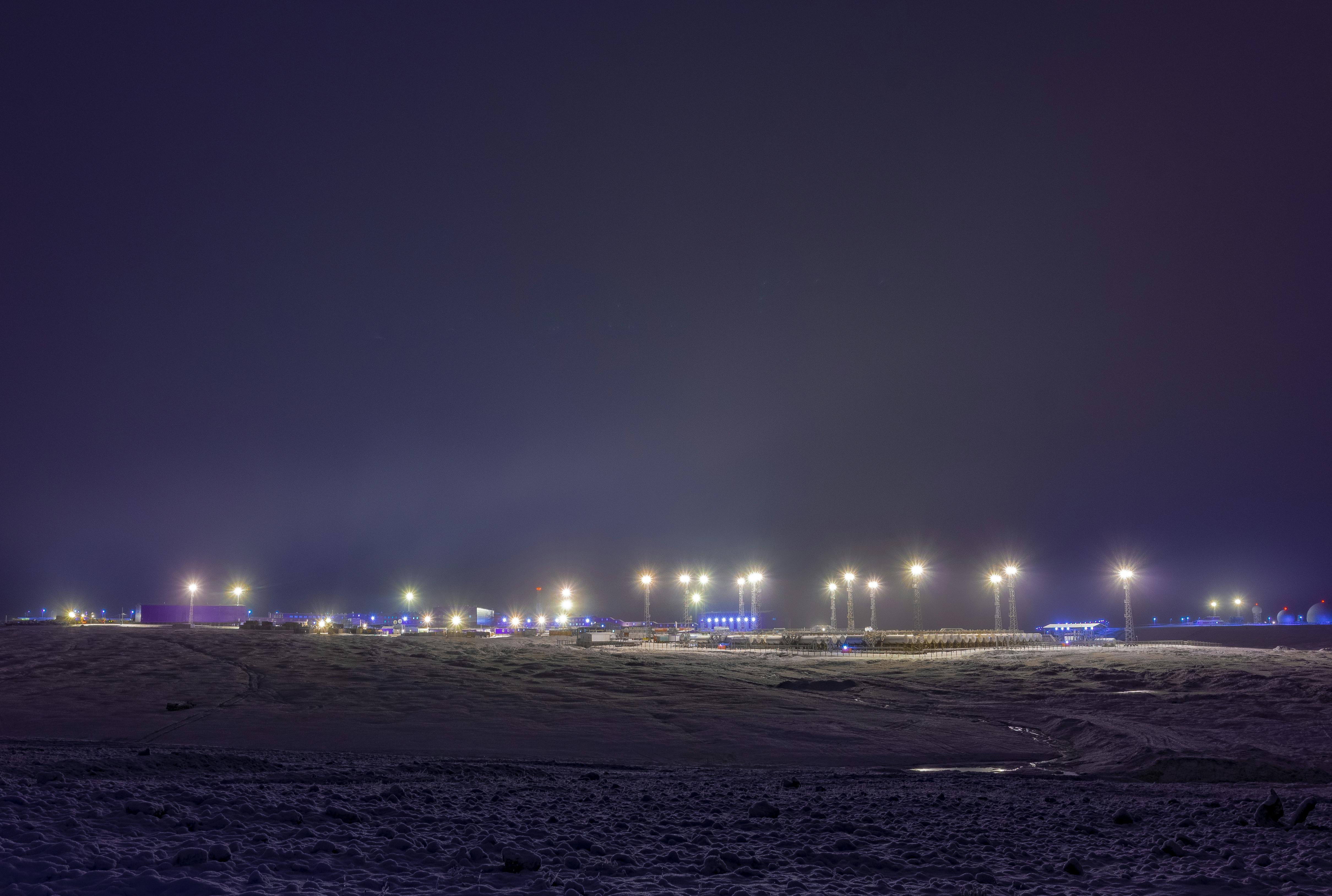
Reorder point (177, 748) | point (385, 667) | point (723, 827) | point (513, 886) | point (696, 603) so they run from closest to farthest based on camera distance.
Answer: point (513, 886) → point (723, 827) → point (177, 748) → point (385, 667) → point (696, 603)

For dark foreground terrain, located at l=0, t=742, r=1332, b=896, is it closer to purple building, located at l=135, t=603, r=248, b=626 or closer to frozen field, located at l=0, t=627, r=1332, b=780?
frozen field, located at l=0, t=627, r=1332, b=780

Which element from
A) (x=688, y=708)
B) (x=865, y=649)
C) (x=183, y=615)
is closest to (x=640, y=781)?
(x=688, y=708)

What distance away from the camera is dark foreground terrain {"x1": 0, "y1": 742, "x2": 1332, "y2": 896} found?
521cm

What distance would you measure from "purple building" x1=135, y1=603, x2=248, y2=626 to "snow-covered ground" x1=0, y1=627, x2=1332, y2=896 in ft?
221

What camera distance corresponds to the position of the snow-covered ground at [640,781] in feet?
18.1

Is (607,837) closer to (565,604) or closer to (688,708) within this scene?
(688,708)

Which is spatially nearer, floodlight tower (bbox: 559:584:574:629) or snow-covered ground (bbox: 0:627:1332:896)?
snow-covered ground (bbox: 0:627:1332:896)

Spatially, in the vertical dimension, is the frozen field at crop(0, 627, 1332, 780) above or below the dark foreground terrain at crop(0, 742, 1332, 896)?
below

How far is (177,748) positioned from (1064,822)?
1166 cm

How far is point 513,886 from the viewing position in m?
5.16

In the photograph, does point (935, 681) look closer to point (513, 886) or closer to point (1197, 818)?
point (1197, 818)

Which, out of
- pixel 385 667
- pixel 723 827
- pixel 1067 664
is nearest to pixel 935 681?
Answer: pixel 1067 664

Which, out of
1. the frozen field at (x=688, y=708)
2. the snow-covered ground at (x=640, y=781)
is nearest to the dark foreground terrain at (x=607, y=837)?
the snow-covered ground at (x=640, y=781)

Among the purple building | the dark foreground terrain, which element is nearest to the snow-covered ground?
the dark foreground terrain
